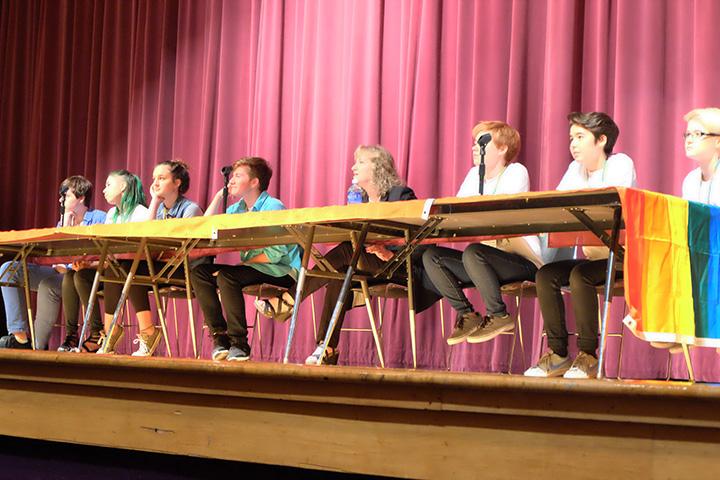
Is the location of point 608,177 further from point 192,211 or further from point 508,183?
point 192,211

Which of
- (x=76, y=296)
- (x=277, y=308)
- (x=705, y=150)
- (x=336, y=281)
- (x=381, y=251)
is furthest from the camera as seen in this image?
(x=76, y=296)

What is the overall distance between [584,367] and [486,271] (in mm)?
559

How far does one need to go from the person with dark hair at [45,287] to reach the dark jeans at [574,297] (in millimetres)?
2824

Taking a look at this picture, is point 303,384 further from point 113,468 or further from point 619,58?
point 619,58

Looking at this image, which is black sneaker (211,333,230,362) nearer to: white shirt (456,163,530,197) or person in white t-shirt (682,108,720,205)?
white shirt (456,163,530,197)

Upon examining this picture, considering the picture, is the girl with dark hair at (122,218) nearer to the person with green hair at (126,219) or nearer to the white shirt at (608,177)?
the person with green hair at (126,219)

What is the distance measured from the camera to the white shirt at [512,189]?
131 inches

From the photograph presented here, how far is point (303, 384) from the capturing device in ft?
7.75

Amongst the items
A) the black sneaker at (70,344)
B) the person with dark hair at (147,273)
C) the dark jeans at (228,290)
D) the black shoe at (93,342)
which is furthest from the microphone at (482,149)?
the black sneaker at (70,344)

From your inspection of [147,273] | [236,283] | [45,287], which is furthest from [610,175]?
[45,287]

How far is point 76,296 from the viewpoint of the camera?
4.73 m

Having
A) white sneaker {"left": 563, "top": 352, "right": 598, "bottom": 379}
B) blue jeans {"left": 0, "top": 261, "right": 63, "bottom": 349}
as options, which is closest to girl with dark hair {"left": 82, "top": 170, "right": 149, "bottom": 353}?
blue jeans {"left": 0, "top": 261, "right": 63, "bottom": 349}

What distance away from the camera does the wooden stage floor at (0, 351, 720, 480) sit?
195 centimetres

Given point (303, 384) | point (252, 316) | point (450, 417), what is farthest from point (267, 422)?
point (252, 316)
